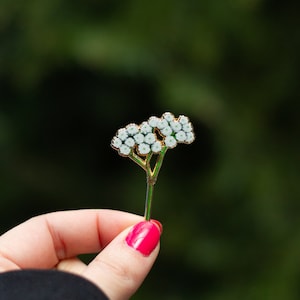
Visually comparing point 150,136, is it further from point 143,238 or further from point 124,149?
point 143,238

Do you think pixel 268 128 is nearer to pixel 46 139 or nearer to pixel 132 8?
pixel 132 8

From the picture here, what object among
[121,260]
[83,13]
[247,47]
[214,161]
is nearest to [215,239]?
[214,161]

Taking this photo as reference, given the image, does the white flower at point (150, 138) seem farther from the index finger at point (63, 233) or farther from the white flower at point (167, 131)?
the index finger at point (63, 233)

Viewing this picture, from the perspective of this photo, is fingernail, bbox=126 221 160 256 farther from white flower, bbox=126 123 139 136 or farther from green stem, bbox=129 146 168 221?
white flower, bbox=126 123 139 136

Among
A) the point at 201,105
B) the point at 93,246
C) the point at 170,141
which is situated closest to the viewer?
the point at 170,141

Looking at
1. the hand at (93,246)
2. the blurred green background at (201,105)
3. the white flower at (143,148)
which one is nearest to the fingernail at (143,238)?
the hand at (93,246)

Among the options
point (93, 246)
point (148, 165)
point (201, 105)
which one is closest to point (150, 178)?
point (148, 165)
